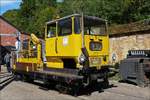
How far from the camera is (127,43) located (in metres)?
22.4

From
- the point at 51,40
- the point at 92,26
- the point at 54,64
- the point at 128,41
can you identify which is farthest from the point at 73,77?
the point at 128,41

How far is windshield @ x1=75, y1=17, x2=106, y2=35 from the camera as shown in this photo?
43.2 feet

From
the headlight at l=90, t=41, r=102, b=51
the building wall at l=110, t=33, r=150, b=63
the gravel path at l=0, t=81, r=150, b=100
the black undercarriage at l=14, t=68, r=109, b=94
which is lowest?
the gravel path at l=0, t=81, r=150, b=100

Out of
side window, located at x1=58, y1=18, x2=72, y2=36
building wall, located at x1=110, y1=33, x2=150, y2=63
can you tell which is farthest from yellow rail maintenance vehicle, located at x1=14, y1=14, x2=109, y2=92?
building wall, located at x1=110, y1=33, x2=150, y2=63

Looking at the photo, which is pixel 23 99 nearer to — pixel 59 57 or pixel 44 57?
pixel 59 57

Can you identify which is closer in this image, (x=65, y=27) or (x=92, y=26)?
(x=65, y=27)

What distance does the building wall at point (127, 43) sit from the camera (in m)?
21.0

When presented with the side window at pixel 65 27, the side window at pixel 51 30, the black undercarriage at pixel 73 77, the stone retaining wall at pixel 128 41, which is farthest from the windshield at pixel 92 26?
the stone retaining wall at pixel 128 41

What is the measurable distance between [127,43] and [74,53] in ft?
32.6

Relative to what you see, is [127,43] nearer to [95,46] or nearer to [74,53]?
[95,46]

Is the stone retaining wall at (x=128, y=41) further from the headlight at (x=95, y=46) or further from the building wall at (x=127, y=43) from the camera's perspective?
the headlight at (x=95, y=46)

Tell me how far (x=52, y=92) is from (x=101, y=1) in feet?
88.3

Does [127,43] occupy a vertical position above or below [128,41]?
below

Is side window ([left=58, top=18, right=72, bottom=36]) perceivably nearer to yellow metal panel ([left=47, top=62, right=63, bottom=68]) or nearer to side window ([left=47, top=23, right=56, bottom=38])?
side window ([left=47, top=23, right=56, bottom=38])
